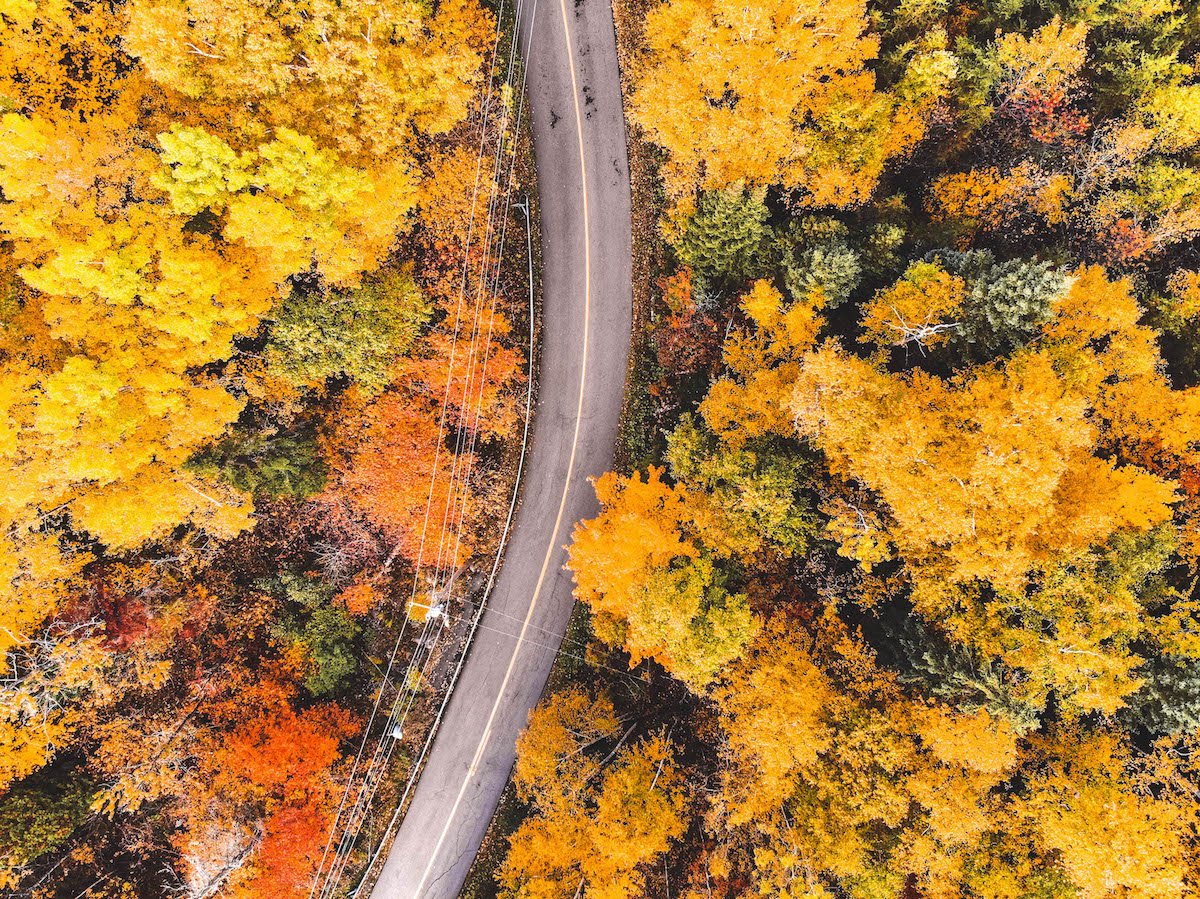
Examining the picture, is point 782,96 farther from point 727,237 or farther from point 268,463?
point 268,463

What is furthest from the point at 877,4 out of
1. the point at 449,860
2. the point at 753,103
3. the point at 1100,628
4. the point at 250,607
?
the point at 449,860

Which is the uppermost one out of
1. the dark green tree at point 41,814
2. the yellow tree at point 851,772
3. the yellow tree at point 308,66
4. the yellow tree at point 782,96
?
the yellow tree at point 782,96

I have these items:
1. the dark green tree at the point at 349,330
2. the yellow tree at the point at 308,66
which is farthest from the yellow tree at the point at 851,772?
the yellow tree at the point at 308,66

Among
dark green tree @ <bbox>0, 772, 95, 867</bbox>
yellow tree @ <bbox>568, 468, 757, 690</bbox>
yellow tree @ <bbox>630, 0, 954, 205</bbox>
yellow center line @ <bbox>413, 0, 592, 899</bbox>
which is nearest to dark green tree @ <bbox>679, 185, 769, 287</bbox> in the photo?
yellow tree @ <bbox>630, 0, 954, 205</bbox>

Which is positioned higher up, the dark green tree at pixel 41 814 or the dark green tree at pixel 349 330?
the dark green tree at pixel 349 330

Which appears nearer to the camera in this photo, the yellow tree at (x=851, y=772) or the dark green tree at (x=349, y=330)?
the yellow tree at (x=851, y=772)

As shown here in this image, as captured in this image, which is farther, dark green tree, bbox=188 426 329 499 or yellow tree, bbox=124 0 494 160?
dark green tree, bbox=188 426 329 499

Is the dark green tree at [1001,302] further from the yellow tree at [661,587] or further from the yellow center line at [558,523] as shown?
the yellow center line at [558,523]

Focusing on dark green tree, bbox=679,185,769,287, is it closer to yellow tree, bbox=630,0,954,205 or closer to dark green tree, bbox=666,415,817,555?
yellow tree, bbox=630,0,954,205

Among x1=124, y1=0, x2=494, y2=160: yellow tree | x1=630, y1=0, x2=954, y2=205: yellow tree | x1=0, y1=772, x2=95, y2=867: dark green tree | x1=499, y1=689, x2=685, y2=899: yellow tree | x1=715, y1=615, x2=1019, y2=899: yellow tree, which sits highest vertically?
x1=630, y1=0, x2=954, y2=205: yellow tree

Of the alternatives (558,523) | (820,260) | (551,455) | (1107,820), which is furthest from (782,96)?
(1107,820)
